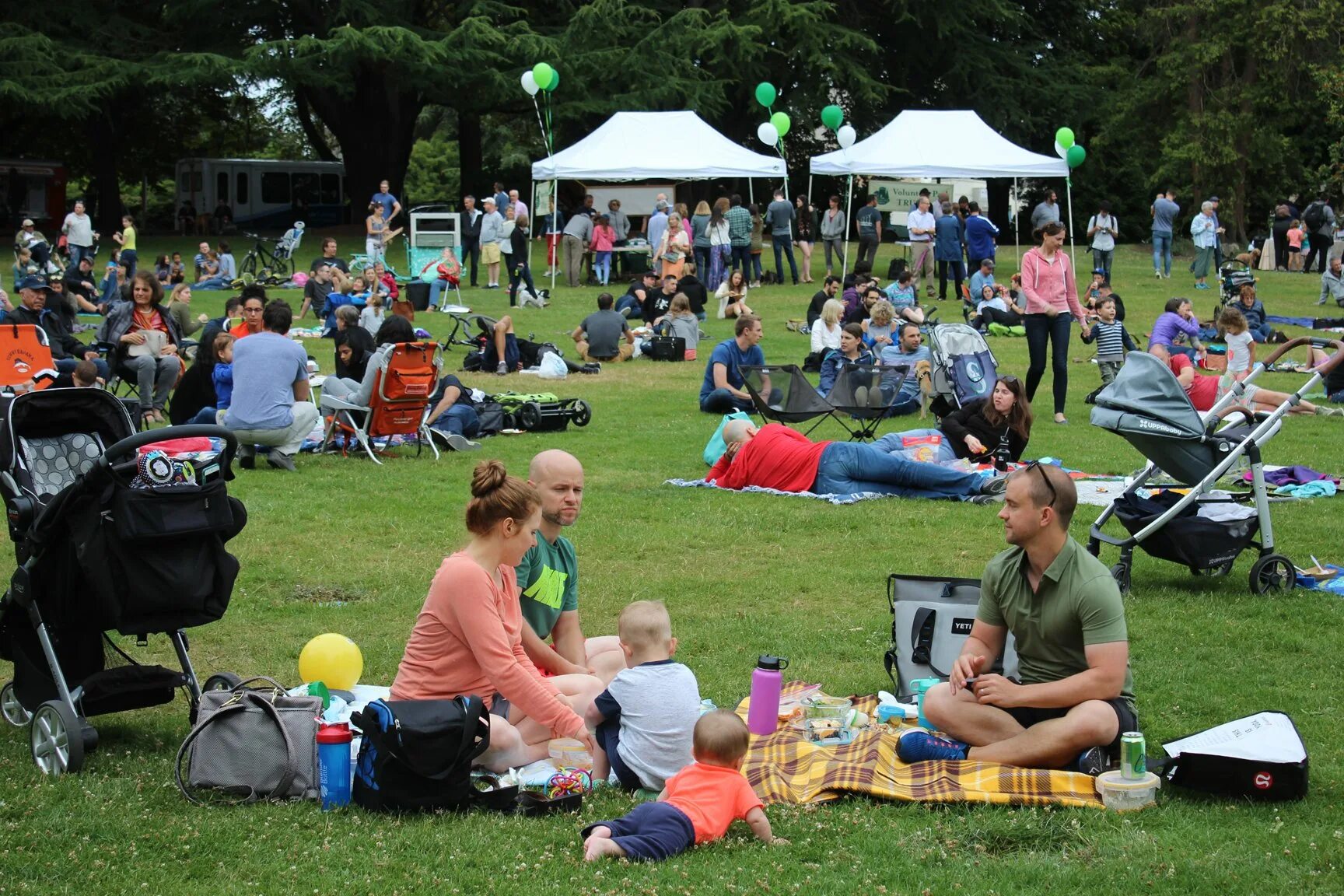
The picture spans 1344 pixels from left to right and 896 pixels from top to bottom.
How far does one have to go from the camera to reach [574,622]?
19.7ft

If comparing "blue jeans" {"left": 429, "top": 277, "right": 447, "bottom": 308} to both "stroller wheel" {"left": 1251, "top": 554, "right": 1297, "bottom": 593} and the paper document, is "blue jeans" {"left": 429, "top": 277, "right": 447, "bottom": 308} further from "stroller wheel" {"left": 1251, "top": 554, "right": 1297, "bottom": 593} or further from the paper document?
the paper document

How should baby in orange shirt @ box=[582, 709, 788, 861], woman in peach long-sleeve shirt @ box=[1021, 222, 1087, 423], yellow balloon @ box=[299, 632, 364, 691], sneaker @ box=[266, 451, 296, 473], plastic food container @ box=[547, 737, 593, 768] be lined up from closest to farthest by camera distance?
1. baby in orange shirt @ box=[582, 709, 788, 861]
2. plastic food container @ box=[547, 737, 593, 768]
3. yellow balloon @ box=[299, 632, 364, 691]
4. sneaker @ box=[266, 451, 296, 473]
5. woman in peach long-sleeve shirt @ box=[1021, 222, 1087, 423]

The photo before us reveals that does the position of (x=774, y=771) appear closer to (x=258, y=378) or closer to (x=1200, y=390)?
(x=258, y=378)

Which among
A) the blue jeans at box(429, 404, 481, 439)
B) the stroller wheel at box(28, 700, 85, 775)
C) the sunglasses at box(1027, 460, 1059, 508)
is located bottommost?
the stroller wheel at box(28, 700, 85, 775)

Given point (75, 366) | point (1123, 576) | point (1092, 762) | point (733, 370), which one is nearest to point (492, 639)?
point (1092, 762)

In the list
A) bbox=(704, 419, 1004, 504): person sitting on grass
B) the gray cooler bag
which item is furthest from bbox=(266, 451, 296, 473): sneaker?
the gray cooler bag

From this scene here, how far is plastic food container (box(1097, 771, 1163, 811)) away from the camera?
16.2 ft

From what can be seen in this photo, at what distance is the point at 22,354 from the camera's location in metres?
13.3

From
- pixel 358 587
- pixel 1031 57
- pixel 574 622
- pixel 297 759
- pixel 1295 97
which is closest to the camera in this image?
pixel 297 759

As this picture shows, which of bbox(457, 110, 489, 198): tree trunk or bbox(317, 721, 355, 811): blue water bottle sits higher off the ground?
bbox(457, 110, 489, 198): tree trunk

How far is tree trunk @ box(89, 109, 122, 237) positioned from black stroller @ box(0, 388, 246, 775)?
1418 inches

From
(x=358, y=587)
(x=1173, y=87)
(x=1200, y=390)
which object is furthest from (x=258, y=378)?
(x=1173, y=87)

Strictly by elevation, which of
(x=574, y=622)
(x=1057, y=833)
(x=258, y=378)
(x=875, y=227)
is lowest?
(x=1057, y=833)

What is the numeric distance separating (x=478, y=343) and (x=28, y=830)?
→ 13.9 m
